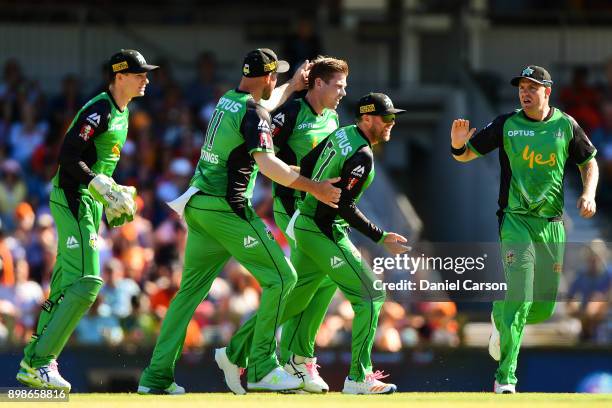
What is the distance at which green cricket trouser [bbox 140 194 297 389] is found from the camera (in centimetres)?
1106

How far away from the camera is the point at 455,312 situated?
1622cm

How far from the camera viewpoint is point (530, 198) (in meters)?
11.6

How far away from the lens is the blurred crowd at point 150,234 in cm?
1577

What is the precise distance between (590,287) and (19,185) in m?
7.71

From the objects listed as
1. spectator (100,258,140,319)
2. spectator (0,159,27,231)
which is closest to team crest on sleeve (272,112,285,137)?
spectator (100,258,140,319)

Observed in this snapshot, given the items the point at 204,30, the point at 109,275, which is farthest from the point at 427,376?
the point at 204,30

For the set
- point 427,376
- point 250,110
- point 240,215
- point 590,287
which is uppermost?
point 250,110

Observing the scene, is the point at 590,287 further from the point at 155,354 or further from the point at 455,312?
the point at 155,354

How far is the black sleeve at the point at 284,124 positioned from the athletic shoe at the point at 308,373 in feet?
5.44

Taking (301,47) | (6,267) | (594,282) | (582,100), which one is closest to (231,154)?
(594,282)

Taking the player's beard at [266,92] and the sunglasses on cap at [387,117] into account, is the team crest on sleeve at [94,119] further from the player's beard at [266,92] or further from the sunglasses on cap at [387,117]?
the sunglasses on cap at [387,117]

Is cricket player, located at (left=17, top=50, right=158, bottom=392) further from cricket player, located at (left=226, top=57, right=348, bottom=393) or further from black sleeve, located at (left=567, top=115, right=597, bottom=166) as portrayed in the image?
black sleeve, located at (left=567, top=115, right=597, bottom=166)

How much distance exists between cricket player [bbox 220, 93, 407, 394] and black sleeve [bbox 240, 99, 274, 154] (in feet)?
2.06

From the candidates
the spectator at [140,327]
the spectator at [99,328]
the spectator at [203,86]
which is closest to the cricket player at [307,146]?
the spectator at [140,327]
